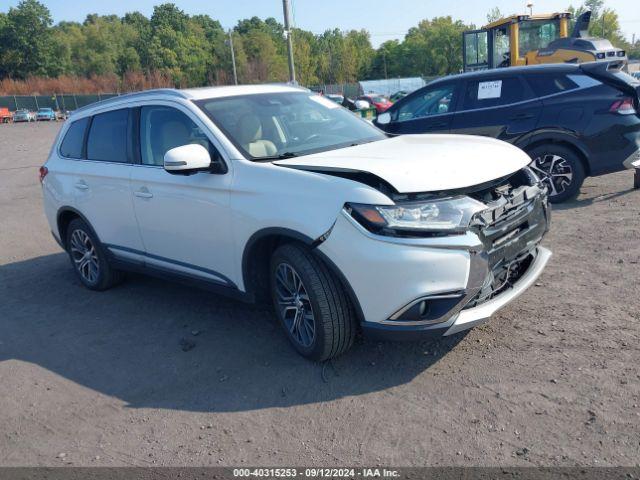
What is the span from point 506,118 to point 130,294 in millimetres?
5364

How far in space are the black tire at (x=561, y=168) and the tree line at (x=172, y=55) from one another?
72128 mm

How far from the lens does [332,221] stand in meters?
3.54

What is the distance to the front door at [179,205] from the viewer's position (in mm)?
4301

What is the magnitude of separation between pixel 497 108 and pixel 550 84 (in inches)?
29.0

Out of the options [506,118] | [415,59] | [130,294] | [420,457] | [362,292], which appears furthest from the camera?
[415,59]

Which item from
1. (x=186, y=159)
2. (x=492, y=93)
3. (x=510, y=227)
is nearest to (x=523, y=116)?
(x=492, y=93)

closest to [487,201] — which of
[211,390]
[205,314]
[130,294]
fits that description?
[211,390]

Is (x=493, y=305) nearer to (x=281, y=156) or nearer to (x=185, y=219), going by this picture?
(x=281, y=156)

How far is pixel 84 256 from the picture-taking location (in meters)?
6.08

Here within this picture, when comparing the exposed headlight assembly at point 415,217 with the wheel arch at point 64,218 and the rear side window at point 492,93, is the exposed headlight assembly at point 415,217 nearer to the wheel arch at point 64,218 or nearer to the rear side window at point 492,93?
the wheel arch at point 64,218

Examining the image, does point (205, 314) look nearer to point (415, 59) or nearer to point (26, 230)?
point (26, 230)

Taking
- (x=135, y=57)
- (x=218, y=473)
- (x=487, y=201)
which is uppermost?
(x=135, y=57)

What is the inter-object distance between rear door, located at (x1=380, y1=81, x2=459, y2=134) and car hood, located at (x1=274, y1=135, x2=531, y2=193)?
421 cm

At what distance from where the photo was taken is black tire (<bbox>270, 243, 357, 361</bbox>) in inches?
145
